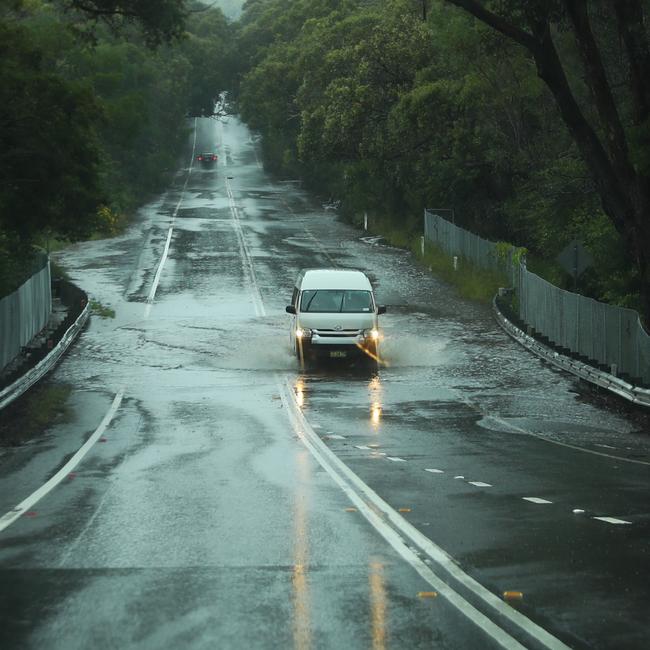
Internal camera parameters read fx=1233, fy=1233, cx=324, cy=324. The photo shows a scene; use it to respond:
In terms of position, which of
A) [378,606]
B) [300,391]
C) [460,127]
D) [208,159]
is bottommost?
[300,391]

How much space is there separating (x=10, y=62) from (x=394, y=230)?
4000 centimetres

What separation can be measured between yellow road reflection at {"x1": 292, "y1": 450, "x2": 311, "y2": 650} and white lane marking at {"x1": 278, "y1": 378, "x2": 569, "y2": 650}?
0.55 m

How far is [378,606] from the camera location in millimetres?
8586

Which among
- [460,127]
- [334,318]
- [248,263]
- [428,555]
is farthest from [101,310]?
[428,555]

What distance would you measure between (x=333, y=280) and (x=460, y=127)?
75.9 ft

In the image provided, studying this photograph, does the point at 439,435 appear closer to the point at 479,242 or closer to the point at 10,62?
the point at 10,62

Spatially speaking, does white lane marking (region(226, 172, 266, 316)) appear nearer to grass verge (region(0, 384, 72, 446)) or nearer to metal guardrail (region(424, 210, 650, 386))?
metal guardrail (region(424, 210, 650, 386))

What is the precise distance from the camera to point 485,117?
52.3m

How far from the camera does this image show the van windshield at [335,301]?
31625 mm

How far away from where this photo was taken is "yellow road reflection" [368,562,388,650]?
7.77 meters

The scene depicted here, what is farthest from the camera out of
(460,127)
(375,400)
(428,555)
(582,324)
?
(460,127)

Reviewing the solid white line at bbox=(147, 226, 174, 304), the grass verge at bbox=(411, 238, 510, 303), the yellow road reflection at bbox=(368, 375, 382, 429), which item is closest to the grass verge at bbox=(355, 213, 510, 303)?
the grass verge at bbox=(411, 238, 510, 303)

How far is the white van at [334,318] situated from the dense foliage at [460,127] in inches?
253

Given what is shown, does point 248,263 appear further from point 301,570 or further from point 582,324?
point 301,570
